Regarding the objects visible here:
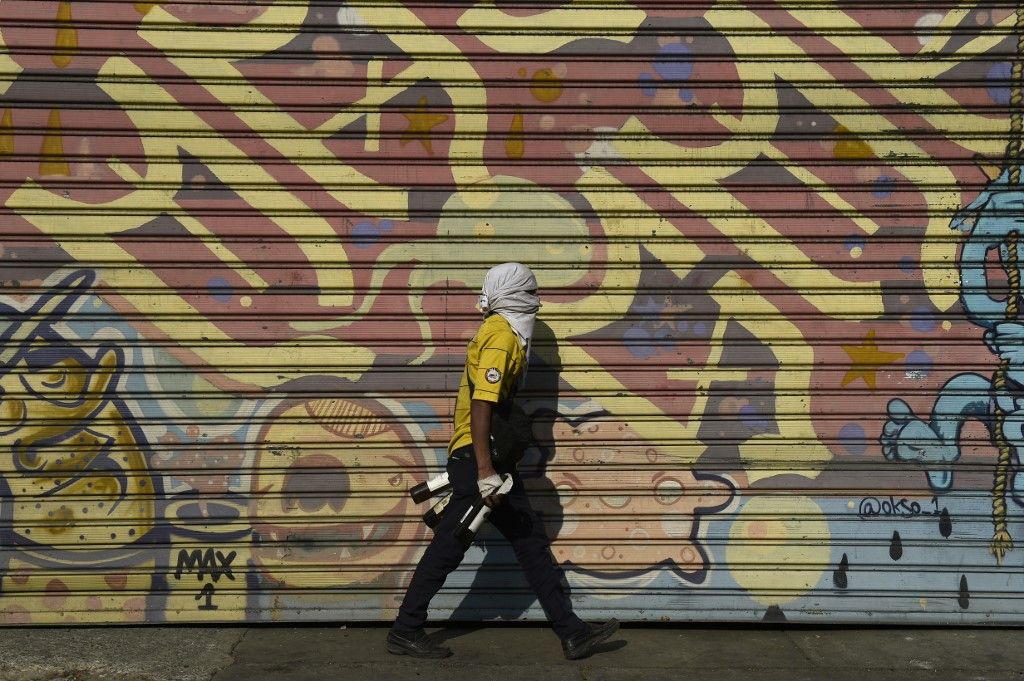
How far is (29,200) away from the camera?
5293 mm

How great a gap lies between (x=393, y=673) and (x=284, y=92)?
291cm

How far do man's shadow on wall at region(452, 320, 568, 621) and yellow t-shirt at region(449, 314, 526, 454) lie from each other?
1.41 ft

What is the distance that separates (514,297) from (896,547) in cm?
242

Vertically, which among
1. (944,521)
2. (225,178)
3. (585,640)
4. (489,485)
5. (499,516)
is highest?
(225,178)

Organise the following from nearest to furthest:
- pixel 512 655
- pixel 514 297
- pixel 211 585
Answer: pixel 514 297 < pixel 512 655 < pixel 211 585

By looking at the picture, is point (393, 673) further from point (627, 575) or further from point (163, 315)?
point (163, 315)

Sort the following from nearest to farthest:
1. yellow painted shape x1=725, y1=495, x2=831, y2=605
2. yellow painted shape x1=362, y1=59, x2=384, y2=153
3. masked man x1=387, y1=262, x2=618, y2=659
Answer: masked man x1=387, y1=262, x2=618, y2=659 → yellow painted shape x1=362, y1=59, x2=384, y2=153 → yellow painted shape x1=725, y1=495, x2=831, y2=605

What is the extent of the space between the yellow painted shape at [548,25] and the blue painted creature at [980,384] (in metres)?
2.01

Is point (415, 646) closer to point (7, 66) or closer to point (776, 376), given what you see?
point (776, 376)

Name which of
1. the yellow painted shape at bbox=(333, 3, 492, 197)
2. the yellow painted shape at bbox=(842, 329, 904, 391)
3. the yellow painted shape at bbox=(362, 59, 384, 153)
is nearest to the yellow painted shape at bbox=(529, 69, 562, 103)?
the yellow painted shape at bbox=(333, 3, 492, 197)

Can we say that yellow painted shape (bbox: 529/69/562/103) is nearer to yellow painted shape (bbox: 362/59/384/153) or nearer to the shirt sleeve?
yellow painted shape (bbox: 362/59/384/153)

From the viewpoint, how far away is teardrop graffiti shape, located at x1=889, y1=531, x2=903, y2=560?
545 cm

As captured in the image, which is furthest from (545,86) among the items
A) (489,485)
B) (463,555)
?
(463,555)

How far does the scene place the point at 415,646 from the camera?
4957 millimetres
